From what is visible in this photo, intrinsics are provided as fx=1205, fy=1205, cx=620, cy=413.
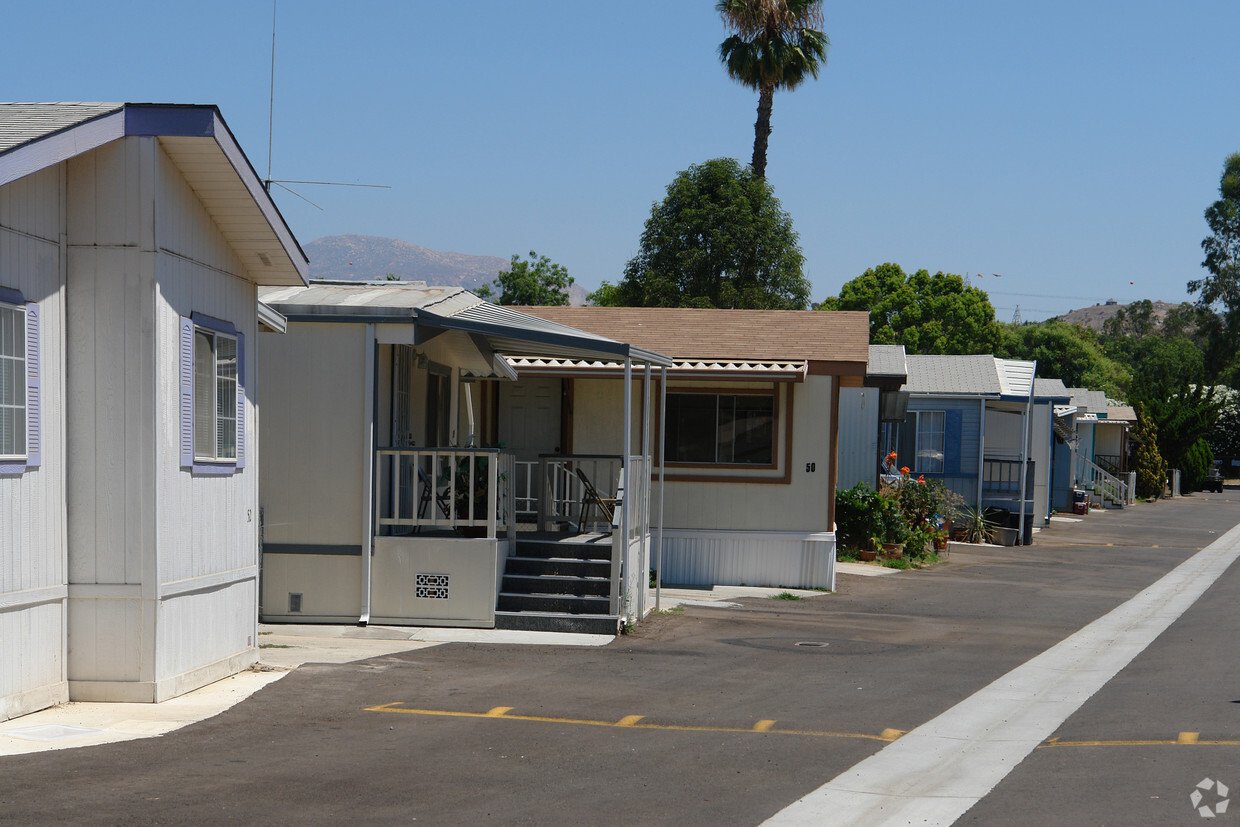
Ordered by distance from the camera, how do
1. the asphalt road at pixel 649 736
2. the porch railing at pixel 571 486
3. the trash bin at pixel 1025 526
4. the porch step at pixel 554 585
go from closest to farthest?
1. the asphalt road at pixel 649 736
2. the porch step at pixel 554 585
3. the porch railing at pixel 571 486
4. the trash bin at pixel 1025 526

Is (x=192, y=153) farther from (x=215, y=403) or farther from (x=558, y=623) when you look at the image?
(x=558, y=623)

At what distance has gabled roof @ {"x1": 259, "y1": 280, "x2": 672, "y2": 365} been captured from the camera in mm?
11633

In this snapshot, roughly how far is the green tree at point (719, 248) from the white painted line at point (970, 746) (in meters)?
20.6

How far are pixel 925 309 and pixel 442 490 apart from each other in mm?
53236

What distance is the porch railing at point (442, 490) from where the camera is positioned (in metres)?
12.0

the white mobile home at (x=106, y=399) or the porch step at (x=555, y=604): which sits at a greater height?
the white mobile home at (x=106, y=399)

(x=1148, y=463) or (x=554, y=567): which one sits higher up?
(x=554, y=567)

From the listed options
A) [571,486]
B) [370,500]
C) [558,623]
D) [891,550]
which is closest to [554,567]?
[558,623]

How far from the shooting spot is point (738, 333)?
55.6 feet

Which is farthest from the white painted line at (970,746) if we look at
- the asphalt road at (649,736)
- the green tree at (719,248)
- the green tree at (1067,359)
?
the green tree at (1067,359)

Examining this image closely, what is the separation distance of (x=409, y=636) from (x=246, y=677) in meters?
2.34

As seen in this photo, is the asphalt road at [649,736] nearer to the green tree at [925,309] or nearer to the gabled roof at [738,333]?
the gabled roof at [738,333]

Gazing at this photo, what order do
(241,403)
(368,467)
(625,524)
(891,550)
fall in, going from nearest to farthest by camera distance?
(241,403), (368,467), (625,524), (891,550)

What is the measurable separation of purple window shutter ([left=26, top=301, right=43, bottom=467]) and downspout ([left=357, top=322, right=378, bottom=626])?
4260 millimetres
